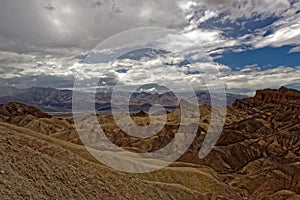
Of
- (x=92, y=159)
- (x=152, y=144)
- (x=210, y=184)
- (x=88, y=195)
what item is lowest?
(x=152, y=144)

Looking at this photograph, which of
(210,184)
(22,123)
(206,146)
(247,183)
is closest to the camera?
(210,184)

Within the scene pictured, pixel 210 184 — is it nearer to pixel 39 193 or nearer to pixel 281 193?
pixel 281 193

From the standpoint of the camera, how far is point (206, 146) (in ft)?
458

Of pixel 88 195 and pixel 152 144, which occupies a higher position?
pixel 88 195

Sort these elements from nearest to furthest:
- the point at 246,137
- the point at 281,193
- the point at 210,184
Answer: the point at 210,184 → the point at 281,193 → the point at 246,137

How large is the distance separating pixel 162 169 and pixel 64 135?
10080 centimetres

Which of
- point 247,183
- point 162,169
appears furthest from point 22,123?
point 162,169

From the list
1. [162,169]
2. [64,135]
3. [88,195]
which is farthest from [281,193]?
[64,135]

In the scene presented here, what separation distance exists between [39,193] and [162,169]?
120 feet

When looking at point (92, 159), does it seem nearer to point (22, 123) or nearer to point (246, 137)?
point (246, 137)

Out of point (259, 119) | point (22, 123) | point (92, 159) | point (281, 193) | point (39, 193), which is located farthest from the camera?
point (259, 119)

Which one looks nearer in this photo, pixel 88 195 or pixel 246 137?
pixel 88 195

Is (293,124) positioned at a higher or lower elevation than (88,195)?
lower

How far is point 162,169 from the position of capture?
5562cm
